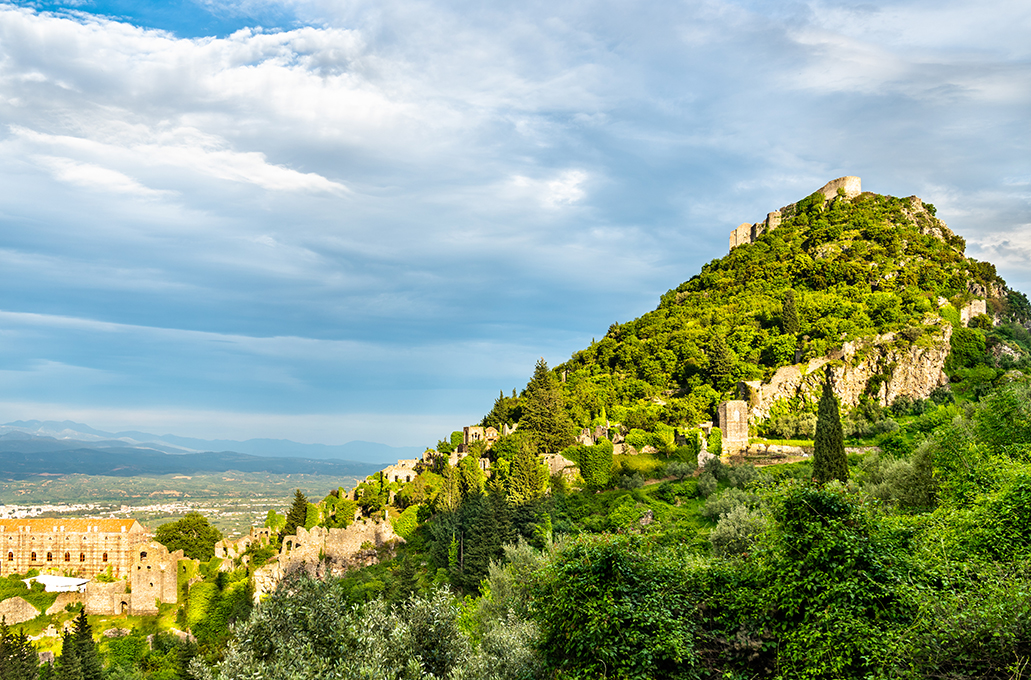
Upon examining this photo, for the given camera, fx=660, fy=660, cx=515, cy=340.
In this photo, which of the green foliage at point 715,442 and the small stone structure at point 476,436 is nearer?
the green foliage at point 715,442

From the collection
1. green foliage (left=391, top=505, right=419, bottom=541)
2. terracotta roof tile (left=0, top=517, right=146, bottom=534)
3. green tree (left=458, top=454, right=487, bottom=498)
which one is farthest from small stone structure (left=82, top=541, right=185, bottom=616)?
green tree (left=458, top=454, right=487, bottom=498)

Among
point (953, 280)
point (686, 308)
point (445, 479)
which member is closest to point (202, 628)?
point (445, 479)

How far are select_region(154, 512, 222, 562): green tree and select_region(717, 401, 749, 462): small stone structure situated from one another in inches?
1727

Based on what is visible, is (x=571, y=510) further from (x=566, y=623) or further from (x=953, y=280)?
(x=953, y=280)

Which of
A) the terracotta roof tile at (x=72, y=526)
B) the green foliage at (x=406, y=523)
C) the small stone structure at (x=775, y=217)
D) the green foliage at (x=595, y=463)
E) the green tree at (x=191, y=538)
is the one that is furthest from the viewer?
the small stone structure at (x=775, y=217)

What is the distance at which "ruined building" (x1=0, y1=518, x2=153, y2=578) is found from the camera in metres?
59.1

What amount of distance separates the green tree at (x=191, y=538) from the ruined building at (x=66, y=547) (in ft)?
14.9

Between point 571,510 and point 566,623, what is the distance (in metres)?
30.5

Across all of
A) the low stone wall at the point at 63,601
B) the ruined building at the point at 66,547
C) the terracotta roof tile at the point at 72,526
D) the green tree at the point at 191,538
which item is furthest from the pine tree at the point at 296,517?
the low stone wall at the point at 63,601

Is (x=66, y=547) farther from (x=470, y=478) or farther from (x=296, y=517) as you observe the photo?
(x=470, y=478)

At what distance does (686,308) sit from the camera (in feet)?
270

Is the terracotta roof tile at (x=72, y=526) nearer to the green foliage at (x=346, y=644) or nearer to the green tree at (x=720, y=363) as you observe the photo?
the green foliage at (x=346, y=644)

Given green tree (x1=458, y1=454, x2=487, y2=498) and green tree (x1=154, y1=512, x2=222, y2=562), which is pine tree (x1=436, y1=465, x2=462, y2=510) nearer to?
green tree (x1=458, y1=454, x2=487, y2=498)

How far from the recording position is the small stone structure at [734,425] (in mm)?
54781
